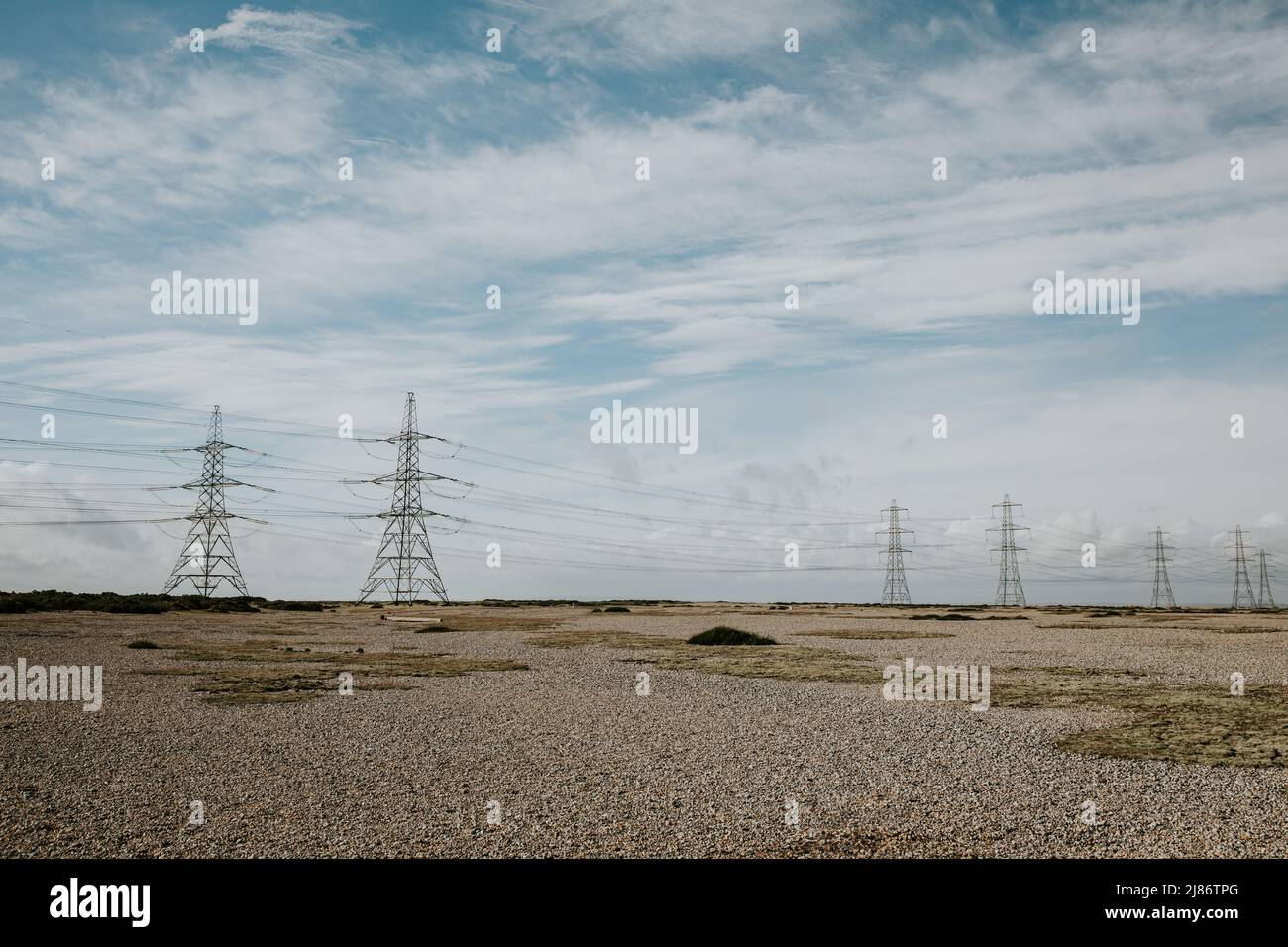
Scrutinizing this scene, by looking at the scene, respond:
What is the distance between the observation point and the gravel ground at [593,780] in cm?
1091

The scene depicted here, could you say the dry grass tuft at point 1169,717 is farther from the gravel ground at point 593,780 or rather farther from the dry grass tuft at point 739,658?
the dry grass tuft at point 739,658

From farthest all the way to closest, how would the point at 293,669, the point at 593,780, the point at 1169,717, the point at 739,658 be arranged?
the point at 739,658
the point at 293,669
the point at 1169,717
the point at 593,780

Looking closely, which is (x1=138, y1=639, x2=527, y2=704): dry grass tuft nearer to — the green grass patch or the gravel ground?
the gravel ground

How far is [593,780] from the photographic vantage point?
1427cm

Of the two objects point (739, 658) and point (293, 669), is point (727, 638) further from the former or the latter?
point (293, 669)

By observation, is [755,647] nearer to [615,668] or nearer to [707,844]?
[615,668]

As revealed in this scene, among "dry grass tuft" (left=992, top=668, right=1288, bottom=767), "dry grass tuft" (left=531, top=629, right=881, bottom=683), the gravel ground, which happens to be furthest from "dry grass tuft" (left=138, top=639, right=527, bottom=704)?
"dry grass tuft" (left=992, top=668, right=1288, bottom=767)

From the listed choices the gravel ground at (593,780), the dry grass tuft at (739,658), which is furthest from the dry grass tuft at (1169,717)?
the dry grass tuft at (739,658)

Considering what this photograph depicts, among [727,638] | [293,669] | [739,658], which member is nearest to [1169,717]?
[739,658]

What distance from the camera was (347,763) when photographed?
15.3 m
